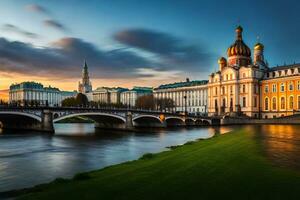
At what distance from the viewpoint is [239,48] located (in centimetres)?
12925

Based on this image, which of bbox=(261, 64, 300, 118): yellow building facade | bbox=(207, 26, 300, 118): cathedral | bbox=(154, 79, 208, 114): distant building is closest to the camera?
bbox=(261, 64, 300, 118): yellow building facade

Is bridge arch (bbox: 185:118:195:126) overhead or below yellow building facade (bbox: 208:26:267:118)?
below

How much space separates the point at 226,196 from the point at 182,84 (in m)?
188

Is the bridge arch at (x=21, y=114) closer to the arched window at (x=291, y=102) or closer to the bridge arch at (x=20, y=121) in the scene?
the bridge arch at (x=20, y=121)

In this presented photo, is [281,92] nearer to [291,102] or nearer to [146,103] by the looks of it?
[291,102]

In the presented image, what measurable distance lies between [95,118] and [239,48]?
233 ft

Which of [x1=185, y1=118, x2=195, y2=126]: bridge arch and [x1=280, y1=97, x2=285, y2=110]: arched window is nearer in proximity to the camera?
[x1=185, y1=118, x2=195, y2=126]: bridge arch

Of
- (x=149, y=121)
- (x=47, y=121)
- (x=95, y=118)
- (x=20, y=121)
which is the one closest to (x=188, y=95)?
(x=149, y=121)

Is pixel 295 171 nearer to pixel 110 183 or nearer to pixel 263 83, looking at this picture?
pixel 110 183

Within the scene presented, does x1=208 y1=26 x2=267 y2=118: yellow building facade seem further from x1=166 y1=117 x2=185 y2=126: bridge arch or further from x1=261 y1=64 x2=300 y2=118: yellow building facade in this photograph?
x1=166 y1=117 x2=185 y2=126: bridge arch

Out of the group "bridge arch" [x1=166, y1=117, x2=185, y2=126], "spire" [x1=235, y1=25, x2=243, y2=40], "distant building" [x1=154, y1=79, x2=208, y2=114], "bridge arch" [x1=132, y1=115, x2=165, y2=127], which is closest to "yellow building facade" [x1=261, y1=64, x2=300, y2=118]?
"spire" [x1=235, y1=25, x2=243, y2=40]

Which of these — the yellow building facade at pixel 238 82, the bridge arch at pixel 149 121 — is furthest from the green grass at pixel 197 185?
the yellow building facade at pixel 238 82

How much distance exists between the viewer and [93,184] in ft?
42.5

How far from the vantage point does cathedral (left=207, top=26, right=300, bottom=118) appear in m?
110
